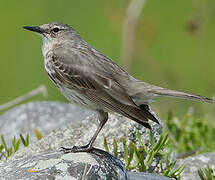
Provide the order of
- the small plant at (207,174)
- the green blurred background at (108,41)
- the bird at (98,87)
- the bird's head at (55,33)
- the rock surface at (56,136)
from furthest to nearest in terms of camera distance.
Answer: the green blurred background at (108,41) < the bird's head at (55,33) < the small plant at (207,174) < the bird at (98,87) < the rock surface at (56,136)

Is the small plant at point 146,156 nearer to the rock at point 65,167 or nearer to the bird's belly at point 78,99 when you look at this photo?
→ the bird's belly at point 78,99

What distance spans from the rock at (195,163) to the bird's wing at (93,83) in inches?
58.2

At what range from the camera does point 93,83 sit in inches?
286

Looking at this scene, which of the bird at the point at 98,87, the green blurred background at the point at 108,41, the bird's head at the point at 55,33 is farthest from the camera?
the green blurred background at the point at 108,41

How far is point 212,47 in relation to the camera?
14945 millimetres

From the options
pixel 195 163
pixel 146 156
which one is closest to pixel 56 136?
pixel 146 156

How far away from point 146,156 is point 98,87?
3.42 ft

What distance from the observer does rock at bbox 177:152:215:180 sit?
7984 millimetres

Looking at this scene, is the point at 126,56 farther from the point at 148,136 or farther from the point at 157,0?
the point at 157,0

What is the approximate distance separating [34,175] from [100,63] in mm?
1806

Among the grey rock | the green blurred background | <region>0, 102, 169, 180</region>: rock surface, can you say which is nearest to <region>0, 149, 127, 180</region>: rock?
<region>0, 102, 169, 180</region>: rock surface

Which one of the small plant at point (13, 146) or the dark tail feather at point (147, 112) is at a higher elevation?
the dark tail feather at point (147, 112)

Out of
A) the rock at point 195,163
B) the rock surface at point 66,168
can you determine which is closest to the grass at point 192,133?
the rock at point 195,163

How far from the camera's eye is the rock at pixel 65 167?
622 cm
